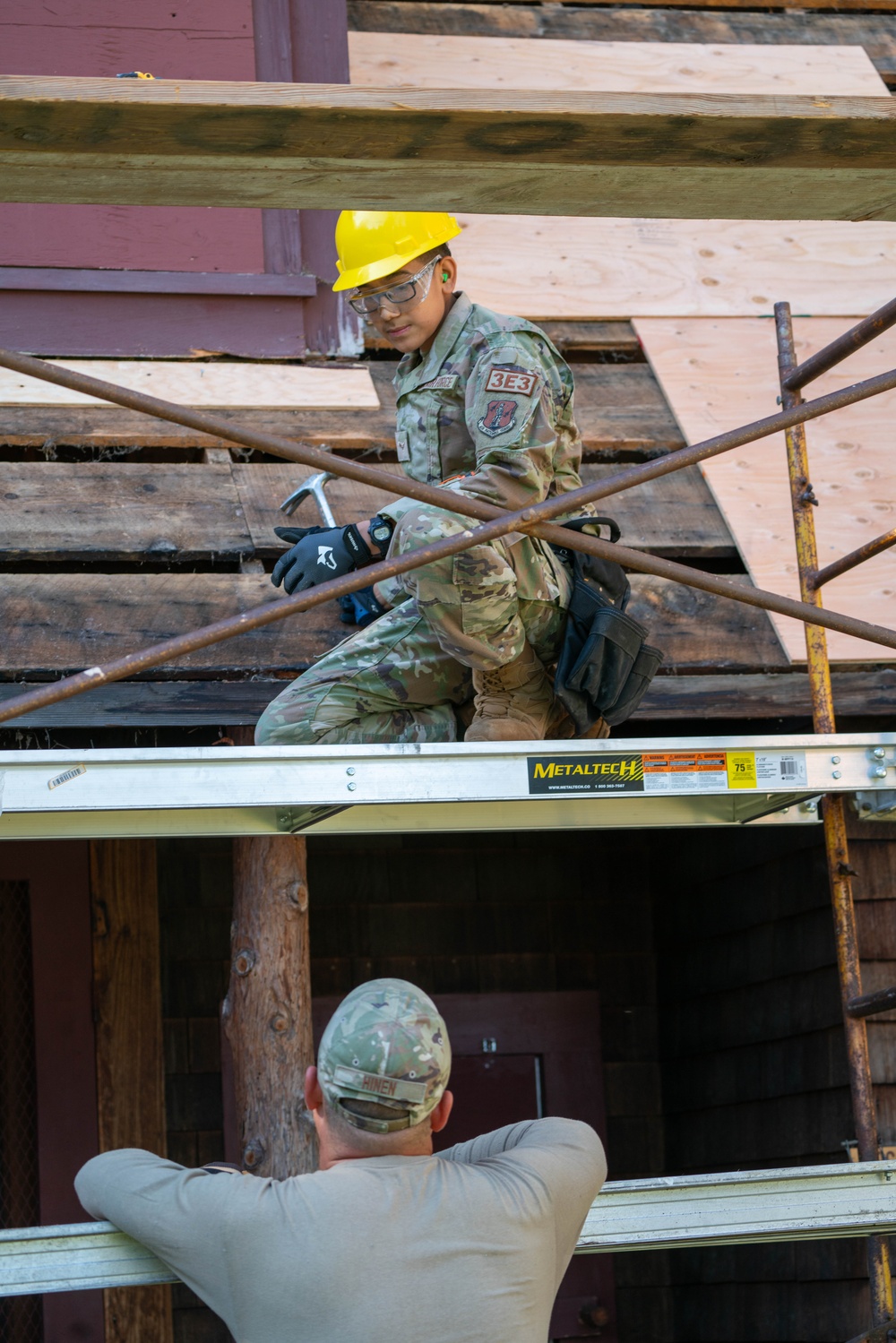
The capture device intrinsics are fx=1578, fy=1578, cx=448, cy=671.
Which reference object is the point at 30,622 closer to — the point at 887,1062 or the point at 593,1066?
the point at 887,1062

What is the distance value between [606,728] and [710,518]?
1.22 m

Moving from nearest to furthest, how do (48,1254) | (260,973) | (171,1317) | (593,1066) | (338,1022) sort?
(338,1022)
(48,1254)
(260,973)
(171,1317)
(593,1066)

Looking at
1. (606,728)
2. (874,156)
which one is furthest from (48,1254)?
(874,156)

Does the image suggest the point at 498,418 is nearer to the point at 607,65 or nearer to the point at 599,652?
the point at 599,652

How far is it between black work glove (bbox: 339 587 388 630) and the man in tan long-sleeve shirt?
5.24 ft

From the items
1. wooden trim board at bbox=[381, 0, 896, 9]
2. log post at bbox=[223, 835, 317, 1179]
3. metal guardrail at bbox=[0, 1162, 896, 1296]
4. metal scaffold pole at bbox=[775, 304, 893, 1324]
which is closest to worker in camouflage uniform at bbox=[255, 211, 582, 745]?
log post at bbox=[223, 835, 317, 1179]

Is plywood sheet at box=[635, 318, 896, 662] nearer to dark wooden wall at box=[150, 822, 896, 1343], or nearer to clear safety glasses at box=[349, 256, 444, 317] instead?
dark wooden wall at box=[150, 822, 896, 1343]

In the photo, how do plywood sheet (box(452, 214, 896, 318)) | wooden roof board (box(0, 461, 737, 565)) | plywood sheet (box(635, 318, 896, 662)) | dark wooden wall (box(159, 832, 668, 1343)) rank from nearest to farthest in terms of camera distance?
wooden roof board (box(0, 461, 737, 565))
plywood sheet (box(635, 318, 896, 662))
plywood sheet (box(452, 214, 896, 318))
dark wooden wall (box(159, 832, 668, 1343))

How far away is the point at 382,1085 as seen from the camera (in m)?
2.29

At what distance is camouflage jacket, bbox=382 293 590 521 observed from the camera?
324cm

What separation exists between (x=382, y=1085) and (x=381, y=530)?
154 cm

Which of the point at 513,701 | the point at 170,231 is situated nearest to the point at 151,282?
the point at 170,231

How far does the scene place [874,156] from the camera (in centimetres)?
242

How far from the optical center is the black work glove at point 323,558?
3.51m
